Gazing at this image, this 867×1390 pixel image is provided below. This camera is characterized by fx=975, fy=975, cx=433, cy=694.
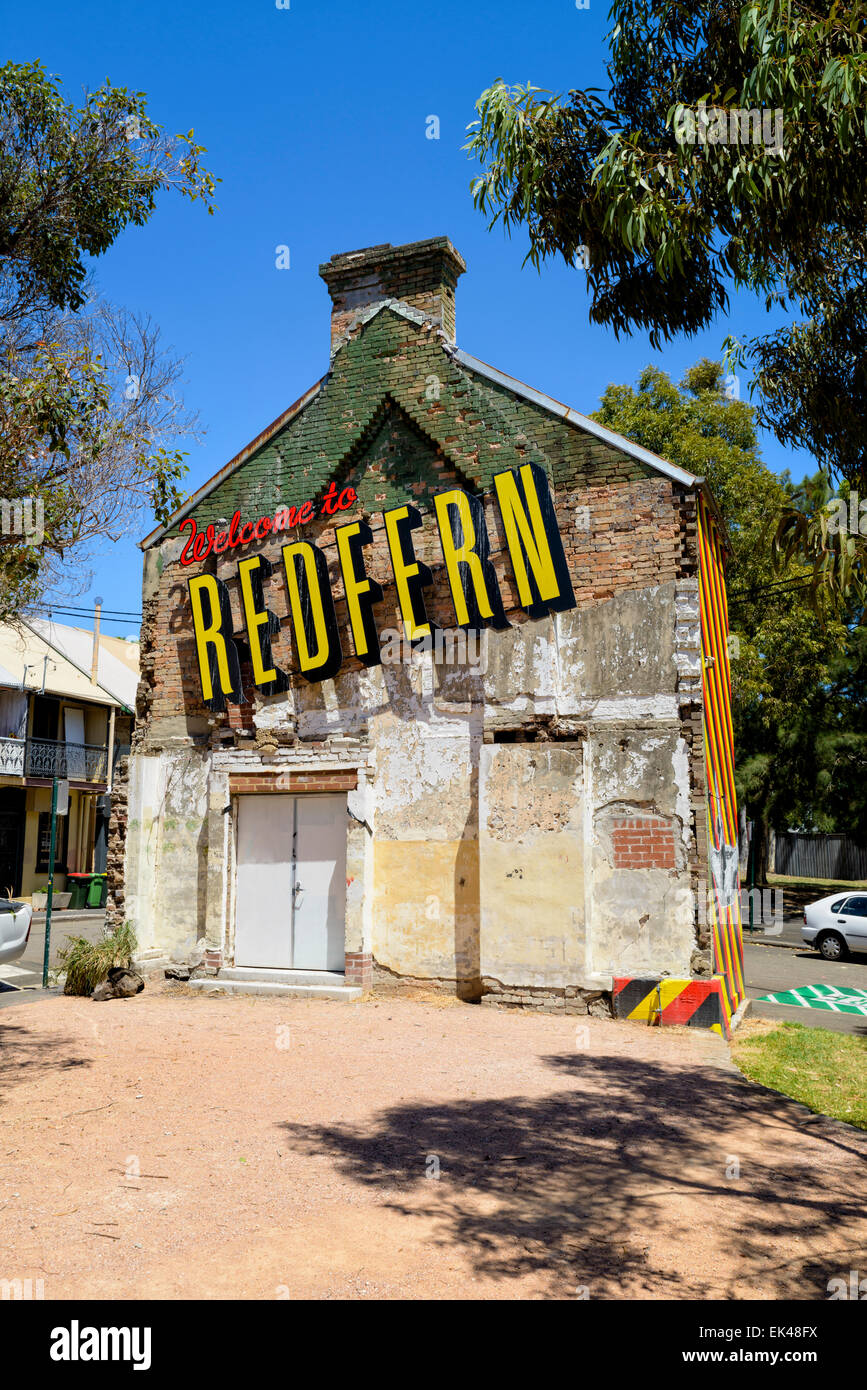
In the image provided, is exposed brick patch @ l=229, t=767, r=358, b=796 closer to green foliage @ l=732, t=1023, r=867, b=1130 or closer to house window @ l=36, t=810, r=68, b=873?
green foliage @ l=732, t=1023, r=867, b=1130

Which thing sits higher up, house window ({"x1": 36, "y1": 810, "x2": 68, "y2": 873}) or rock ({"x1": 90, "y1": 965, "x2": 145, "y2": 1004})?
house window ({"x1": 36, "y1": 810, "x2": 68, "y2": 873})

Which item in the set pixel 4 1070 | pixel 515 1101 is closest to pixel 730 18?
pixel 515 1101

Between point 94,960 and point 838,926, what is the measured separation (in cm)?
1390

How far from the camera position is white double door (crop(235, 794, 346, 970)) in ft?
39.6

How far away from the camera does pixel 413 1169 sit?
573 cm

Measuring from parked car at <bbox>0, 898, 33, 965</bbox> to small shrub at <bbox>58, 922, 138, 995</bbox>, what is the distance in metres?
0.81

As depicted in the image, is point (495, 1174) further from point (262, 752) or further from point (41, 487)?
point (262, 752)

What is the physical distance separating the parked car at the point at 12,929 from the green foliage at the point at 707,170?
34.2 feet

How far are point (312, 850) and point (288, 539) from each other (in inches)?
162

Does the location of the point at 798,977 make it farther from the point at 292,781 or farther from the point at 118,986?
the point at 118,986

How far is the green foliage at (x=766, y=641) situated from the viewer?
24141 millimetres

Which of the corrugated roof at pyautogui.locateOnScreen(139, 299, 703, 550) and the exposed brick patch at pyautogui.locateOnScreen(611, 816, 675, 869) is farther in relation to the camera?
the corrugated roof at pyautogui.locateOnScreen(139, 299, 703, 550)

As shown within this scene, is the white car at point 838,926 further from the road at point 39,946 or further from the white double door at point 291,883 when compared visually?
the road at point 39,946

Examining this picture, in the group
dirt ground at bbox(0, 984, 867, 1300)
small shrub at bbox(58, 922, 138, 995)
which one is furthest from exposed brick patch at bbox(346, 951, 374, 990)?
small shrub at bbox(58, 922, 138, 995)
